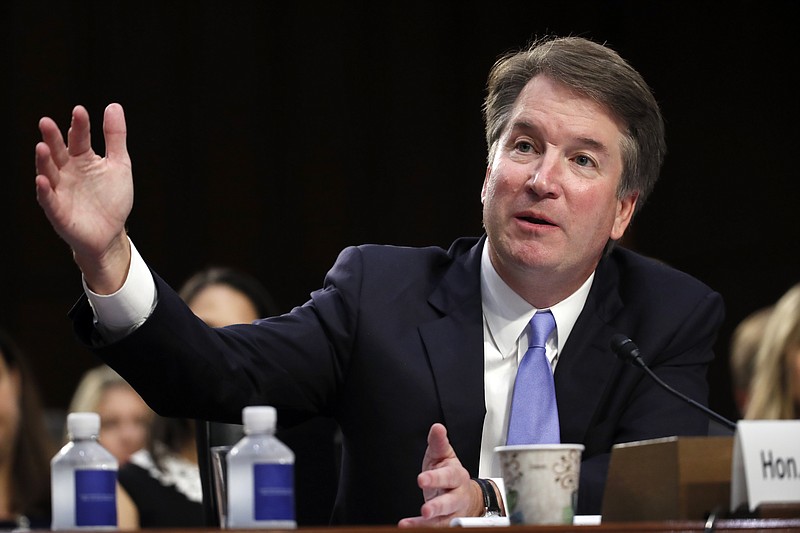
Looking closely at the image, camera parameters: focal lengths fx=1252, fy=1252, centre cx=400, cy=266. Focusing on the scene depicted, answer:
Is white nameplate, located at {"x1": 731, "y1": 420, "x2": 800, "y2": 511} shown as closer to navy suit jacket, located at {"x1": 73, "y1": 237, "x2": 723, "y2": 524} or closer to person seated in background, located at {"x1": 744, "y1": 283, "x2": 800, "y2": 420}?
navy suit jacket, located at {"x1": 73, "y1": 237, "x2": 723, "y2": 524}

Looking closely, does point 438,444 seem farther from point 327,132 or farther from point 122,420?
point 327,132

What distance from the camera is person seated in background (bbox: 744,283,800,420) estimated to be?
11.4ft

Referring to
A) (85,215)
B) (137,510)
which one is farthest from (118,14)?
(85,215)

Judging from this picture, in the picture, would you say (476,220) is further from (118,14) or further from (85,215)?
(85,215)

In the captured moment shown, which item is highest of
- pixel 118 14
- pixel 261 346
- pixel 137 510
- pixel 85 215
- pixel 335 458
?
pixel 118 14

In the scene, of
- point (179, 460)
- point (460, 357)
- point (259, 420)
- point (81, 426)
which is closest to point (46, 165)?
point (81, 426)

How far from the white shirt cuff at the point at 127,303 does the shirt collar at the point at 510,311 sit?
2.35 ft

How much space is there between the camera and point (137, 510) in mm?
3467

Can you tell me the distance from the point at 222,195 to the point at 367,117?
759 mm

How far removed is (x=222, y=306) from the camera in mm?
3594

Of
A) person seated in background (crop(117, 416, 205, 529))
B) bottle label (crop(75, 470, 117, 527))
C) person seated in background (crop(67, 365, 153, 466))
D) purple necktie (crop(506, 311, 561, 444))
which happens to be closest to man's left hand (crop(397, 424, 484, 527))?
bottle label (crop(75, 470, 117, 527))

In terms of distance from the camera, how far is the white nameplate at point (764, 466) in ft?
4.57

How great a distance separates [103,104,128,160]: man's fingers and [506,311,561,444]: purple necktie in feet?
2.66

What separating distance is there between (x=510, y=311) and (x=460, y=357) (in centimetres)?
15
